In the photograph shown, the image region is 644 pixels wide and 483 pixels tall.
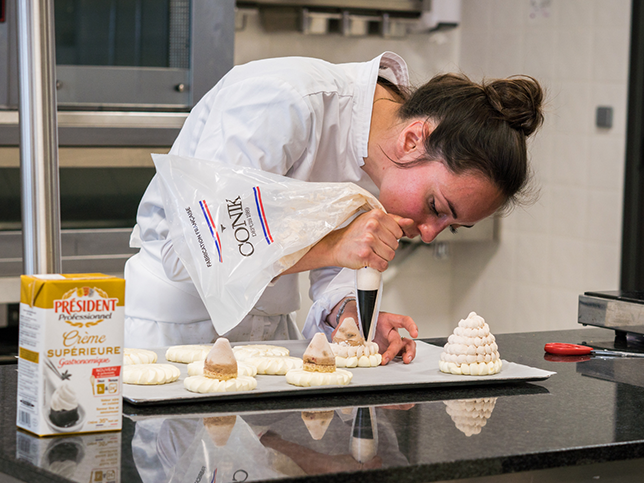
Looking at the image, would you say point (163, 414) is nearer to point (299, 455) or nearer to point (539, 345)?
point (299, 455)

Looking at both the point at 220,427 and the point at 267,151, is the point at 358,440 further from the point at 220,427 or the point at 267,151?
the point at 267,151

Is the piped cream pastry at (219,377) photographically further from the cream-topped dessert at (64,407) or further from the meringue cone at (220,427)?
the cream-topped dessert at (64,407)

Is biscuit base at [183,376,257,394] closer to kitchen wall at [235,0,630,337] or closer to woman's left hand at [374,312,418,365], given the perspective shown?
woman's left hand at [374,312,418,365]

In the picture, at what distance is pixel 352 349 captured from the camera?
117cm

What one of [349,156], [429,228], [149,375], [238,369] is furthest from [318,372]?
[349,156]

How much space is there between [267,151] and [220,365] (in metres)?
0.45

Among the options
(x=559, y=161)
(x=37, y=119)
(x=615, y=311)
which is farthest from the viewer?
(x=559, y=161)

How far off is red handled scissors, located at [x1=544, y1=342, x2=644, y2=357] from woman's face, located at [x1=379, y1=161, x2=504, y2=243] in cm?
26

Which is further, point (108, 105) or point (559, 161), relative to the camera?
point (559, 161)

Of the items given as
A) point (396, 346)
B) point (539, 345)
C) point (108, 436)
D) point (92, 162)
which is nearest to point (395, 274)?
point (92, 162)

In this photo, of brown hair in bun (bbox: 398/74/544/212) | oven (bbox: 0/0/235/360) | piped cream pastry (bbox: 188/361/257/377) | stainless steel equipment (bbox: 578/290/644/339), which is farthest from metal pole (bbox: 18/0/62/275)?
oven (bbox: 0/0/235/360)

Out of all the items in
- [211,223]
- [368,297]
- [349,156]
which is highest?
[349,156]

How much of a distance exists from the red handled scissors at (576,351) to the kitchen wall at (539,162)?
1.39 metres

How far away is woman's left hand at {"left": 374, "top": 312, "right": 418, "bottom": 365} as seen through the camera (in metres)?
Answer: 1.21
